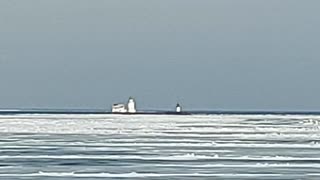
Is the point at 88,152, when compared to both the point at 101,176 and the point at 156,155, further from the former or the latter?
the point at 101,176

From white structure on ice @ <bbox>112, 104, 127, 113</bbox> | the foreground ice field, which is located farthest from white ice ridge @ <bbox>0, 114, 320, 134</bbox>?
white structure on ice @ <bbox>112, 104, 127, 113</bbox>

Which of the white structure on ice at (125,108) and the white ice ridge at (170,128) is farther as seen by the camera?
the white structure on ice at (125,108)

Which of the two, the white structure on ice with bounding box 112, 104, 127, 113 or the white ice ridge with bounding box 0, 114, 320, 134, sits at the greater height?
the white structure on ice with bounding box 112, 104, 127, 113

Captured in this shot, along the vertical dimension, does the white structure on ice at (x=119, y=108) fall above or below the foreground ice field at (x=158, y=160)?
above

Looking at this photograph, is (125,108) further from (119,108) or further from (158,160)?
(158,160)

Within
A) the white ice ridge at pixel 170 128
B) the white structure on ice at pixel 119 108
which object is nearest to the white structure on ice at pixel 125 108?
the white structure on ice at pixel 119 108

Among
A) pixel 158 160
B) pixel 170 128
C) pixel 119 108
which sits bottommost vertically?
pixel 170 128

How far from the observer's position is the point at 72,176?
90.2 ft

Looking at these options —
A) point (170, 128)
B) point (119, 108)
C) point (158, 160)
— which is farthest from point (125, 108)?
point (158, 160)

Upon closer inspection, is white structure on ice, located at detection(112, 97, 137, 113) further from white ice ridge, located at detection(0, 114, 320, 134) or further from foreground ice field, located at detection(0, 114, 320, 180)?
foreground ice field, located at detection(0, 114, 320, 180)

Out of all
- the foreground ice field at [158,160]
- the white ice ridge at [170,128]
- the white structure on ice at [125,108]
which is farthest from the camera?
the white structure on ice at [125,108]

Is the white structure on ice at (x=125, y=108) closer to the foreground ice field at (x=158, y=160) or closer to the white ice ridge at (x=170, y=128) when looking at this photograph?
the white ice ridge at (x=170, y=128)

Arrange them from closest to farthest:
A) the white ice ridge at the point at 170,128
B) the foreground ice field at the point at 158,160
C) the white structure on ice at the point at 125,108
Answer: the foreground ice field at the point at 158,160
the white ice ridge at the point at 170,128
the white structure on ice at the point at 125,108

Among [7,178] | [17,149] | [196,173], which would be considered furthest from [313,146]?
[7,178]
